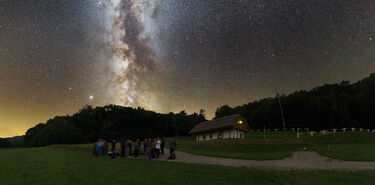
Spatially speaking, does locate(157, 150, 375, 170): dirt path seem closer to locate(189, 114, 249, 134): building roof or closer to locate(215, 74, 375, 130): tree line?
locate(189, 114, 249, 134): building roof

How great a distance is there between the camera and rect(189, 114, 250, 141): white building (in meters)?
58.9

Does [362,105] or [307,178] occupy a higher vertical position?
[362,105]

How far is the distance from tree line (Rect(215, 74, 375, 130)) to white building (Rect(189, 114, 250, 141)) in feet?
114

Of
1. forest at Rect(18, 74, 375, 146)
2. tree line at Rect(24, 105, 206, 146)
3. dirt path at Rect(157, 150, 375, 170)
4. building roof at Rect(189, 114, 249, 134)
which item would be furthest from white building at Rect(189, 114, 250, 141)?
tree line at Rect(24, 105, 206, 146)

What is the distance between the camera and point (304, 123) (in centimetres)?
8812

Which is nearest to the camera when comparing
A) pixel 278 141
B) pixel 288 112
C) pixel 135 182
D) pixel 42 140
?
pixel 135 182

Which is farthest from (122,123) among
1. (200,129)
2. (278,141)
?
(278,141)

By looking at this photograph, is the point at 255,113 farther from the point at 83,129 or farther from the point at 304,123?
the point at 83,129

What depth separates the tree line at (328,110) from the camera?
3172 inches

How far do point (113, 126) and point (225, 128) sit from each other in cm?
5631

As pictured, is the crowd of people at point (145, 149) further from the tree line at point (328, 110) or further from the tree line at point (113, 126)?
the tree line at point (328, 110)

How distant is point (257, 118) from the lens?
320ft

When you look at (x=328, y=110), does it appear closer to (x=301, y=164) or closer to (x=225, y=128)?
(x=225, y=128)

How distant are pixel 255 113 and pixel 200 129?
131ft
